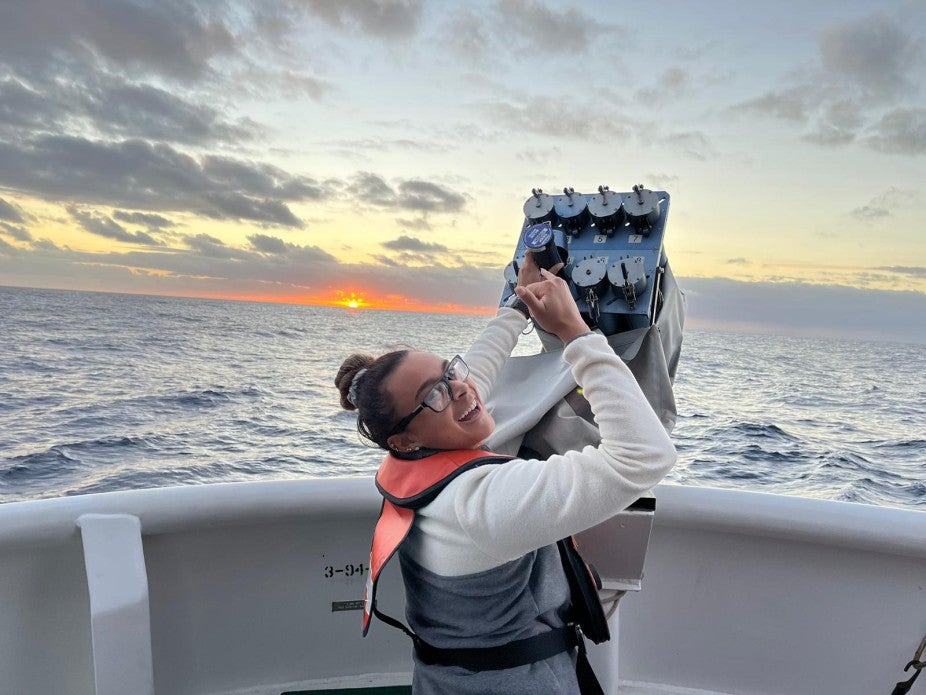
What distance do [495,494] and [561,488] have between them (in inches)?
4.0

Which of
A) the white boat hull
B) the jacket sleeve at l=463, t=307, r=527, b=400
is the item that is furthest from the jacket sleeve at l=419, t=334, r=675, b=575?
the white boat hull

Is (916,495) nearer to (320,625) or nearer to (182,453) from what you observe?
(320,625)

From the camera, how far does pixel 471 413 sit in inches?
50.3

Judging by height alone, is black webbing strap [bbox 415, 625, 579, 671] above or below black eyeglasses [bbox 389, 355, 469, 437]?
below

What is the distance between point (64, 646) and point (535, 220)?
182 cm

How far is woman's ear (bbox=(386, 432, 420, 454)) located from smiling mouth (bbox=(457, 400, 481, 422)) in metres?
0.09

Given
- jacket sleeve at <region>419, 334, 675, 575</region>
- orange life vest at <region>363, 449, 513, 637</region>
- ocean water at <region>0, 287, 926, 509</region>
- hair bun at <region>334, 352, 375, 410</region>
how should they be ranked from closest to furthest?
jacket sleeve at <region>419, 334, 675, 575</region>
orange life vest at <region>363, 449, 513, 637</region>
hair bun at <region>334, 352, 375, 410</region>
ocean water at <region>0, 287, 926, 509</region>

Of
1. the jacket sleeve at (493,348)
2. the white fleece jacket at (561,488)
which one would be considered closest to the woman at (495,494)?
the white fleece jacket at (561,488)

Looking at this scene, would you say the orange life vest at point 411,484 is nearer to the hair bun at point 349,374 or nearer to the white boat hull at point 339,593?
the hair bun at point 349,374

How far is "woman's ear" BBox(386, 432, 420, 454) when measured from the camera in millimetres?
1274

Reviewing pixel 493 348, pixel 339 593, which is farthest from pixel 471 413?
pixel 339 593

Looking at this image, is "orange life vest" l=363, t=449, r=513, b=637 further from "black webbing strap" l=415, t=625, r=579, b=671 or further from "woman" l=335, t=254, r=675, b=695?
"black webbing strap" l=415, t=625, r=579, b=671

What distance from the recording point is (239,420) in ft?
34.8

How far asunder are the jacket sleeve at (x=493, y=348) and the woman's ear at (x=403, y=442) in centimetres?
50
